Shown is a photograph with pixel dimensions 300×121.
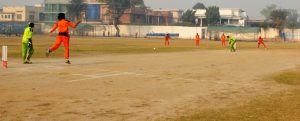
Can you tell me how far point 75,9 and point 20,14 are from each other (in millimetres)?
28949

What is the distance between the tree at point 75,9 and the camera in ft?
417

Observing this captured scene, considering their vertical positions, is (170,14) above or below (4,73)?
above

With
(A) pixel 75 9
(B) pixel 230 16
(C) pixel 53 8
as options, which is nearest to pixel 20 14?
(C) pixel 53 8

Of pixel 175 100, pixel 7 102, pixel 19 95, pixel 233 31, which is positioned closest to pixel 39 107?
pixel 7 102

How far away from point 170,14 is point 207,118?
166m

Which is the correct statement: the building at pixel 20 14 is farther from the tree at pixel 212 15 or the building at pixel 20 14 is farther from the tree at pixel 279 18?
the tree at pixel 279 18

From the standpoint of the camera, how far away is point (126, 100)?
31.2ft

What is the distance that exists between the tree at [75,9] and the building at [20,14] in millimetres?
20882

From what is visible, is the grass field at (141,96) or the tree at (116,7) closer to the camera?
the grass field at (141,96)

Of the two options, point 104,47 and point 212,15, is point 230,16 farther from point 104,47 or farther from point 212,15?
point 104,47

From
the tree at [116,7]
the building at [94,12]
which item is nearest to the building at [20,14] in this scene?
the building at [94,12]

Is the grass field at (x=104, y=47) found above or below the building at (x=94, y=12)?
below

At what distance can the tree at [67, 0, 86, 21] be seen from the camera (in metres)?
127

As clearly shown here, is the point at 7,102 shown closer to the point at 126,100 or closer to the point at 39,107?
the point at 39,107
